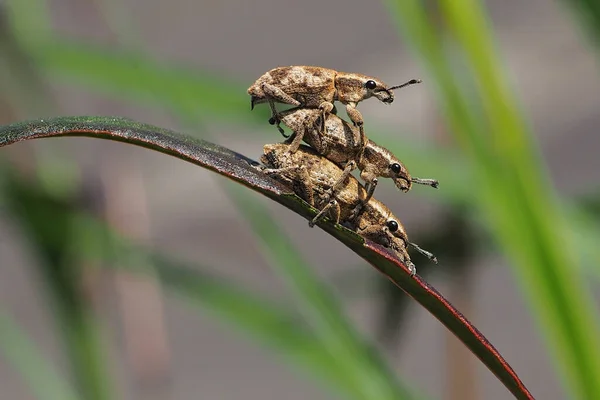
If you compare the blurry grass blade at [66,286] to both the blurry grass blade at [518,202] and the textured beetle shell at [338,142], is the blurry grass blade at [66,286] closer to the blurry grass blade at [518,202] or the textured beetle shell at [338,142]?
the textured beetle shell at [338,142]

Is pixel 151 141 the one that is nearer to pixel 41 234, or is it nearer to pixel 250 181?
A: pixel 250 181

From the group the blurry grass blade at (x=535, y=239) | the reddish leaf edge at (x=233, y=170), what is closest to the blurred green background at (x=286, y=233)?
the blurry grass blade at (x=535, y=239)

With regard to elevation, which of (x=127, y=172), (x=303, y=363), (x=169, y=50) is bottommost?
(x=303, y=363)

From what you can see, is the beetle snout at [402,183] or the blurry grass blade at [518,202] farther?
the beetle snout at [402,183]

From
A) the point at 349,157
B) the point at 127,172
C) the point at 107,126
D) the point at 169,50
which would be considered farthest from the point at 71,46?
the point at 169,50

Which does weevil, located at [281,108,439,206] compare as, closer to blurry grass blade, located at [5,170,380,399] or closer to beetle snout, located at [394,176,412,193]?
beetle snout, located at [394,176,412,193]

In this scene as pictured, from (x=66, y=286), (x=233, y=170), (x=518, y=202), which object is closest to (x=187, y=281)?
(x=66, y=286)

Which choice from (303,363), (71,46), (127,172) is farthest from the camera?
(127,172)

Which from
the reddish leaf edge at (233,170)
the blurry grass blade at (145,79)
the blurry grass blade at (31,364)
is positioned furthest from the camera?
the blurry grass blade at (31,364)
